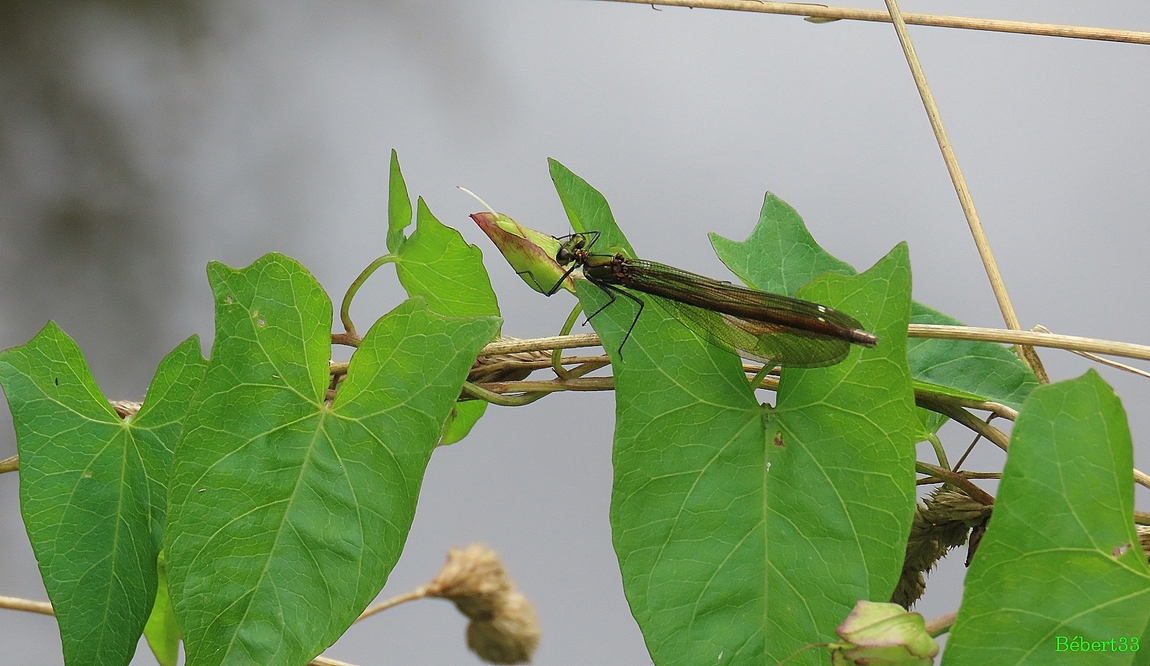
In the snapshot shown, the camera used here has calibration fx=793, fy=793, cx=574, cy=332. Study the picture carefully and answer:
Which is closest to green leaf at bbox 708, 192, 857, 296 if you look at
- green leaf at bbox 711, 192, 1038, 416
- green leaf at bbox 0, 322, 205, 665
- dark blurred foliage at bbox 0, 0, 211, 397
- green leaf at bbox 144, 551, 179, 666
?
green leaf at bbox 711, 192, 1038, 416

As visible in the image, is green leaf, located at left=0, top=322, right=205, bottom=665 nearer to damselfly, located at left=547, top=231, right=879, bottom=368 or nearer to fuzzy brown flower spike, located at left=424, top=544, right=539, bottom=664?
damselfly, located at left=547, top=231, right=879, bottom=368

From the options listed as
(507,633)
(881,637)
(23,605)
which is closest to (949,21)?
(881,637)

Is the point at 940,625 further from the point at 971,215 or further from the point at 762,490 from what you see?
the point at 971,215

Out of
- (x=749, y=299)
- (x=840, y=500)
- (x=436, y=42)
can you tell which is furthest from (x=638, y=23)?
(x=840, y=500)

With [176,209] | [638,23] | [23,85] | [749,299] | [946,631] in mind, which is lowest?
[946,631]

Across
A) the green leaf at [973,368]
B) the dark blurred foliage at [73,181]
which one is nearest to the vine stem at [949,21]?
the green leaf at [973,368]

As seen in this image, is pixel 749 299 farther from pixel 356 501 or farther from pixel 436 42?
pixel 436 42
